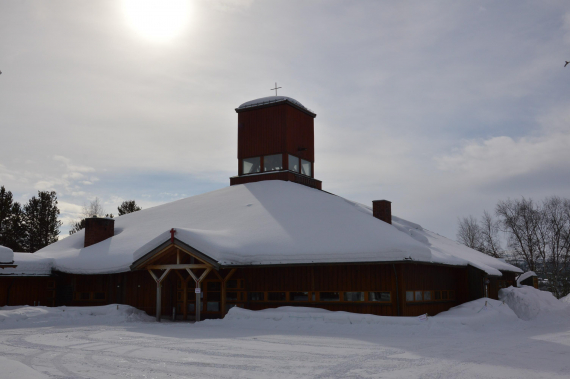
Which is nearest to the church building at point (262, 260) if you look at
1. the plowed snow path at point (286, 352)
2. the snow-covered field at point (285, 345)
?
the snow-covered field at point (285, 345)

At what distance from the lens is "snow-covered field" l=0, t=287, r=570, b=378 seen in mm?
10625

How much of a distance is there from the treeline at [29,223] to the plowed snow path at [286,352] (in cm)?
3325

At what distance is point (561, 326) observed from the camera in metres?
22.2

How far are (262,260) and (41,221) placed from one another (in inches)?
1473

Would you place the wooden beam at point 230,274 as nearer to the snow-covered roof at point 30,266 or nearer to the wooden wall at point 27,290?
the snow-covered roof at point 30,266

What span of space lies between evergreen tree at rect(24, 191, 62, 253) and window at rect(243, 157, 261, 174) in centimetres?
2710

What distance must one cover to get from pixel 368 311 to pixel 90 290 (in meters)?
14.9

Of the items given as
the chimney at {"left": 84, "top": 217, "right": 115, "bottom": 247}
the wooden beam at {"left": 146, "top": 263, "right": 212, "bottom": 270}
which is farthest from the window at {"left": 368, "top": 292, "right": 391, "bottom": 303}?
the chimney at {"left": 84, "top": 217, "right": 115, "bottom": 247}

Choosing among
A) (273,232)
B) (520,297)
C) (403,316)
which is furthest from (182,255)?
(520,297)

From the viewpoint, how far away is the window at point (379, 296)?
68.4 feet

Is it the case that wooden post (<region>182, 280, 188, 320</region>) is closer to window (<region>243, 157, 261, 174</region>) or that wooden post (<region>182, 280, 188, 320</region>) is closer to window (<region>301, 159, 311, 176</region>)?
window (<region>243, 157, 261, 174</region>)

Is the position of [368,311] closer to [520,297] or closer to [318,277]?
[318,277]

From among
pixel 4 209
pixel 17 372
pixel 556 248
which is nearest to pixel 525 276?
pixel 556 248

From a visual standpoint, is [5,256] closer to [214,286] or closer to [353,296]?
[214,286]
